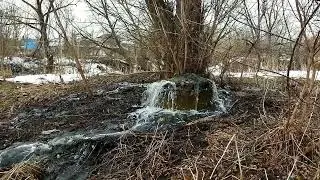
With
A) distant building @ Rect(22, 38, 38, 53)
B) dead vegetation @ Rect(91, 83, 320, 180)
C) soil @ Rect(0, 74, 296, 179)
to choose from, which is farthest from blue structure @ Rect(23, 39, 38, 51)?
dead vegetation @ Rect(91, 83, 320, 180)

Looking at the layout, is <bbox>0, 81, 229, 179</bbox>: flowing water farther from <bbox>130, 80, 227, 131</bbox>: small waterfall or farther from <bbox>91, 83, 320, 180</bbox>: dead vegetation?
<bbox>91, 83, 320, 180</bbox>: dead vegetation

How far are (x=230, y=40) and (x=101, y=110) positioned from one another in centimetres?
278

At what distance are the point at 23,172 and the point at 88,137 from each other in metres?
1.18

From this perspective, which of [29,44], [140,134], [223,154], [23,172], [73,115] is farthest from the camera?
[29,44]

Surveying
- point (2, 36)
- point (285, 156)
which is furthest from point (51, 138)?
point (2, 36)

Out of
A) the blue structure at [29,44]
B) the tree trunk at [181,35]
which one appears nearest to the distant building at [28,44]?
the blue structure at [29,44]

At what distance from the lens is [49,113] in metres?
7.13

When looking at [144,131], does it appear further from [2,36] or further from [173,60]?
[2,36]

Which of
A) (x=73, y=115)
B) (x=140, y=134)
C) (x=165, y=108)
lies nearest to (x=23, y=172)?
(x=140, y=134)

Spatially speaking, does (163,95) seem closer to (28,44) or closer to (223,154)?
(223,154)

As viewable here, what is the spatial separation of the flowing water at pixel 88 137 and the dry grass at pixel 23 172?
13 centimetres

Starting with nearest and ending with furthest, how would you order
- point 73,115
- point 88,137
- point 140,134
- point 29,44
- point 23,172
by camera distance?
point 23,172
point 140,134
point 88,137
point 73,115
point 29,44

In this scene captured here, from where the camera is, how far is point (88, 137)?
211 inches

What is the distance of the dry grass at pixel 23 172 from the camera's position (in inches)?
167
